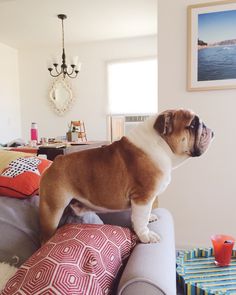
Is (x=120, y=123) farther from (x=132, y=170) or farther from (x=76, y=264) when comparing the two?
(x=76, y=264)

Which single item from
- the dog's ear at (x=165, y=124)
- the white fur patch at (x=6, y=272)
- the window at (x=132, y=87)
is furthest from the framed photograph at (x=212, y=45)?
the window at (x=132, y=87)

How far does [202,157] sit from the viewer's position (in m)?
2.00

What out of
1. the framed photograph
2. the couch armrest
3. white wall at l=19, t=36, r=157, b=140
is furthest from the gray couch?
white wall at l=19, t=36, r=157, b=140

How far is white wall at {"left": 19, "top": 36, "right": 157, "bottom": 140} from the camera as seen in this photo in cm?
439

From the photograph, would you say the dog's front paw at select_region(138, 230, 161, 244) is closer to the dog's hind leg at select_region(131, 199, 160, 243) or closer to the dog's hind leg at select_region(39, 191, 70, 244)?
the dog's hind leg at select_region(131, 199, 160, 243)

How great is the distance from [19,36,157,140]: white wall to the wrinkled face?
3.74 m

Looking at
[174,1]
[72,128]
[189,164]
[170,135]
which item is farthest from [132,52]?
[170,135]

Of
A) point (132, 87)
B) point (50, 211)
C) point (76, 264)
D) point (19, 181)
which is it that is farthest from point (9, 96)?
point (76, 264)

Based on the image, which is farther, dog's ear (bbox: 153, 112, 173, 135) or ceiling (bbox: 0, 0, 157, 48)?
ceiling (bbox: 0, 0, 157, 48)

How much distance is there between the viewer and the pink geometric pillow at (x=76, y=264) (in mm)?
580

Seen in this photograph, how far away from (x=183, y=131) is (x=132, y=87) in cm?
377

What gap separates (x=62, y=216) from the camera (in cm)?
96

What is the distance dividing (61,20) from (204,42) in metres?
2.32

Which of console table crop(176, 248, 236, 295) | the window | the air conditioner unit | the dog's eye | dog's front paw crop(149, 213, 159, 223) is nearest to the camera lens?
the dog's eye
